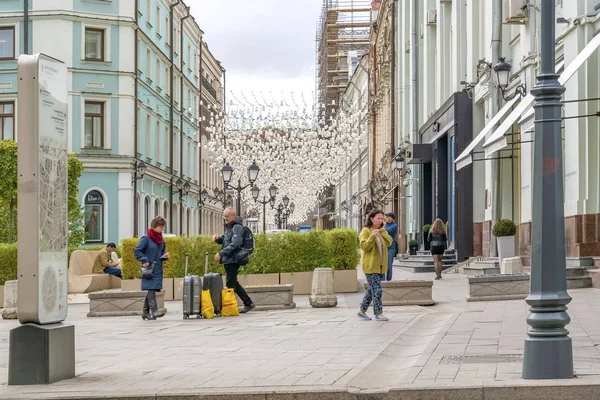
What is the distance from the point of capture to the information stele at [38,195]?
9.66 meters

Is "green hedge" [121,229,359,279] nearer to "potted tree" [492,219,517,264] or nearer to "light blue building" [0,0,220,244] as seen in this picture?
"potted tree" [492,219,517,264]

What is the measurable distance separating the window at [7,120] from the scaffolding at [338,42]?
48.2 metres

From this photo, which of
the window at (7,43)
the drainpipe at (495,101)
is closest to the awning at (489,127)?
the drainpipe at (495,101)

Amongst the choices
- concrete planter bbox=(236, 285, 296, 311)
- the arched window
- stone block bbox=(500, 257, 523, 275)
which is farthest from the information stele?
the arched window

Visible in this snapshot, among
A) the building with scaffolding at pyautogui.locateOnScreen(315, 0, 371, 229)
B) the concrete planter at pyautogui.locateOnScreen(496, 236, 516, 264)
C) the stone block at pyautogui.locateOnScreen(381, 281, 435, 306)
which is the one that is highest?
the building with scaffolding at pyautogui.locateOnScreen(315, 0, 371, 229)

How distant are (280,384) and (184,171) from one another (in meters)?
57.2

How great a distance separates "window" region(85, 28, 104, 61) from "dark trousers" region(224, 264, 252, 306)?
32965 millimetres

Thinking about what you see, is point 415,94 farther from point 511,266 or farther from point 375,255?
point 375,255

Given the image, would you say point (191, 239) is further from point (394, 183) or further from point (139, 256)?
point (394, 183)

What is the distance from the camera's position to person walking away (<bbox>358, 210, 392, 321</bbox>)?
15.9m

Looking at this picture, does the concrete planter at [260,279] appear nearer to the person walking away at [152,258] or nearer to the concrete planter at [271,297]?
the concrete planter at [271,297]

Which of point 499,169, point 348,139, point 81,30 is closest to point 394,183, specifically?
point 348,139

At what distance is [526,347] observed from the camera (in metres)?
8.70

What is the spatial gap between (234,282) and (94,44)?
33.5m
